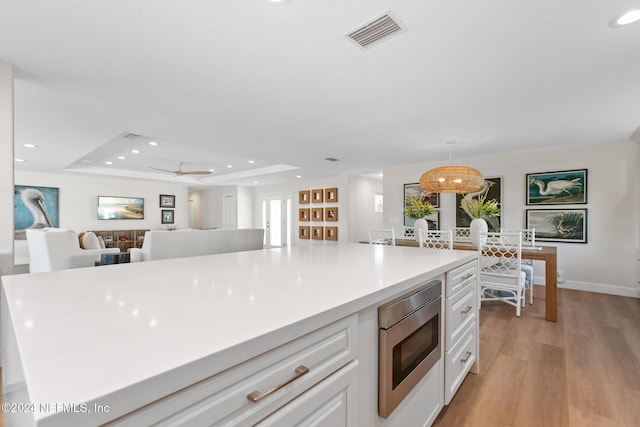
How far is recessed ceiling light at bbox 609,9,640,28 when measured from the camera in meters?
1.61

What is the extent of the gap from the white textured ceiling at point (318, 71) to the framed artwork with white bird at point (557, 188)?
1.88 ft

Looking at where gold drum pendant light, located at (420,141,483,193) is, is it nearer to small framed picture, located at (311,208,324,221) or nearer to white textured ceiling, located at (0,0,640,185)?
white textured ceiling, located at (0,0,640,185)

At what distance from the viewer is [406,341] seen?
4.01ft

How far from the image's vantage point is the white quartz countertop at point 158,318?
46 cm

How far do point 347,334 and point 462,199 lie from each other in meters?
5.20

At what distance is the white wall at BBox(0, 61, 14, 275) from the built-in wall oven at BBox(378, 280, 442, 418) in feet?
9.14

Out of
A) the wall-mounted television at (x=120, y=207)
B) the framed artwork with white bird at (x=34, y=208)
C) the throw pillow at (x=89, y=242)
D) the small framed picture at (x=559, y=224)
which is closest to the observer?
the small framed picture at (x=559, y=224)

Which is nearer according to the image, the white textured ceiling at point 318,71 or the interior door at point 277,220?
the white textured ceiling at point 318,71

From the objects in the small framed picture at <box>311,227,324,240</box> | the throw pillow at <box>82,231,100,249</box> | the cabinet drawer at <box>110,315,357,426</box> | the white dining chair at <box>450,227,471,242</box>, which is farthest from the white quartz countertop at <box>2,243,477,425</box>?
the small framed picture at <box>311,227,324,240</box>

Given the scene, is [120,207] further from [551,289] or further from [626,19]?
[626,19]

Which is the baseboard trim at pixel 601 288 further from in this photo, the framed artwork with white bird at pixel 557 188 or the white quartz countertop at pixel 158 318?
the white quartz countertop at pixel 158 318

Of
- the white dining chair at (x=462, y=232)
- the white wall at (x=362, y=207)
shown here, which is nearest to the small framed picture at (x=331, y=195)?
the white wall at (x=362, y=207)

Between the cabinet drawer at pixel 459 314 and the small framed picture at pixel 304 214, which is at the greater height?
the small framed picture at pixel 304 214

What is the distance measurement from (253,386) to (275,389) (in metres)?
0.06
